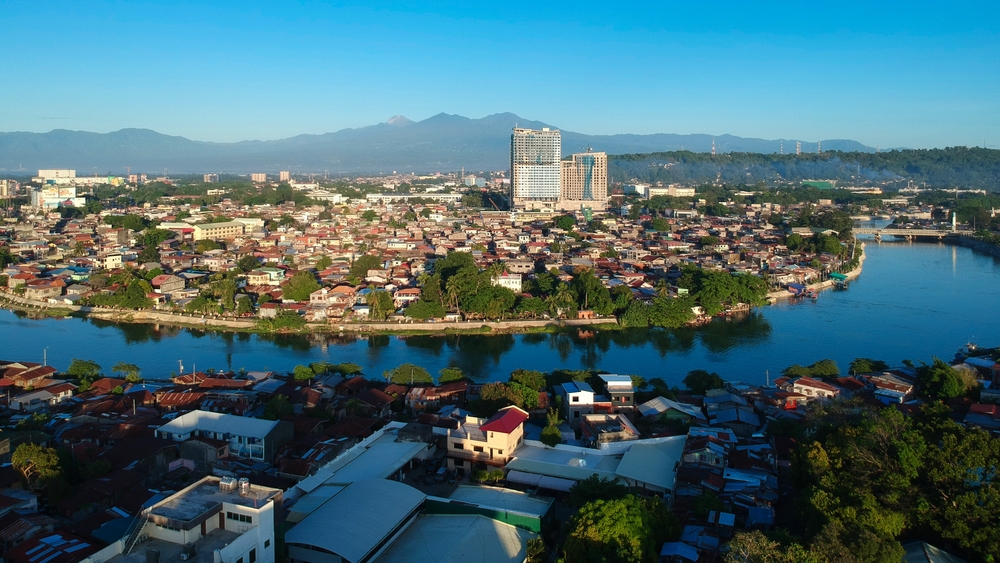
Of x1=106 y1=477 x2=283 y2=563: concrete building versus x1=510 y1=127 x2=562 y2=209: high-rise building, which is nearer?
x1=106 y1=477 x2=283 y2=563: concrete building

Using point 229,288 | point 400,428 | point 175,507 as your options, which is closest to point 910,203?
point 229,288

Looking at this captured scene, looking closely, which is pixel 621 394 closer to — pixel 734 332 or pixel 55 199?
pixel 734 332

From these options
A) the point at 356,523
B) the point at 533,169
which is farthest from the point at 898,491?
the point at 533,169

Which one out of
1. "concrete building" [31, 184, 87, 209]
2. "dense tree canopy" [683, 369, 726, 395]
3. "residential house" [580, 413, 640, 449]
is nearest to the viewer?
"residential house" [580, 413, 640, 449]

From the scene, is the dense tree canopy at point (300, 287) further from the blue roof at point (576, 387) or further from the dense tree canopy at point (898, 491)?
the dense tree canopy at point (898, 491)

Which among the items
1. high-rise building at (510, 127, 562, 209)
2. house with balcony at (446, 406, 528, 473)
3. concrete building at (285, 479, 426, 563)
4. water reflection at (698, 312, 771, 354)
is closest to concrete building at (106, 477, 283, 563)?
concrete building at (285, 479, 426, 563)

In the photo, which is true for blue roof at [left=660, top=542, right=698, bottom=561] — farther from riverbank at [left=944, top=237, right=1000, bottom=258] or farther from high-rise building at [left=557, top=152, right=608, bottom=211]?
high-rise building at [left=557, top=152, right=608, bottom=211]

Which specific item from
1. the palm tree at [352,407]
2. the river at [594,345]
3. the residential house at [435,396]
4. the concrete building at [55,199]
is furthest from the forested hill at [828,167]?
the palm tree at [352,407]
